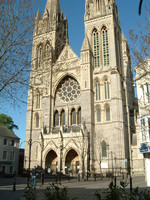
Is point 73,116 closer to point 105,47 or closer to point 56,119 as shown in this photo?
point 56,119

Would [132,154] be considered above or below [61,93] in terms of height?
below

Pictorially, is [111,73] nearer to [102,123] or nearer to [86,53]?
[86,53]

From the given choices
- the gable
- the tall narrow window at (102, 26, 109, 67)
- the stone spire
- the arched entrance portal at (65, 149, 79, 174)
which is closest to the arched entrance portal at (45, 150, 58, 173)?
the arched entrance portal at (65, 149, 79, 174)

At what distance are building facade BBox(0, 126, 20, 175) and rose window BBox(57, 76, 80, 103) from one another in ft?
42.4

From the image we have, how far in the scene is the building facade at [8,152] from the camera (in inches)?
1590

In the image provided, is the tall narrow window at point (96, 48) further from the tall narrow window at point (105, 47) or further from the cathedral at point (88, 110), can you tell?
the tall narrow window at point (105, 47)

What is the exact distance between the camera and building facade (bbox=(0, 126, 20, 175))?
40.4 m

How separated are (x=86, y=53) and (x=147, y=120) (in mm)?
22202

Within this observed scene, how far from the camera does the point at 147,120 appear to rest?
19.7 metres

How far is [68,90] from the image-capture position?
40594 millimetres

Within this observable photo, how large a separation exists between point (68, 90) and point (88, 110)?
22.8 feet

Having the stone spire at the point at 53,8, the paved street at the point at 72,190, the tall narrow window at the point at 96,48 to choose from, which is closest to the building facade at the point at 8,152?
the tall narrow window at the point at 96,48

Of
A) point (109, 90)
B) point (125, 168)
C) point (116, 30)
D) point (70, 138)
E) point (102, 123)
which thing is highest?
point (116, 30)

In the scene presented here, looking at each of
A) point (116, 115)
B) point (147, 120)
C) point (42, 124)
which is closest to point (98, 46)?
point (116, 115)
